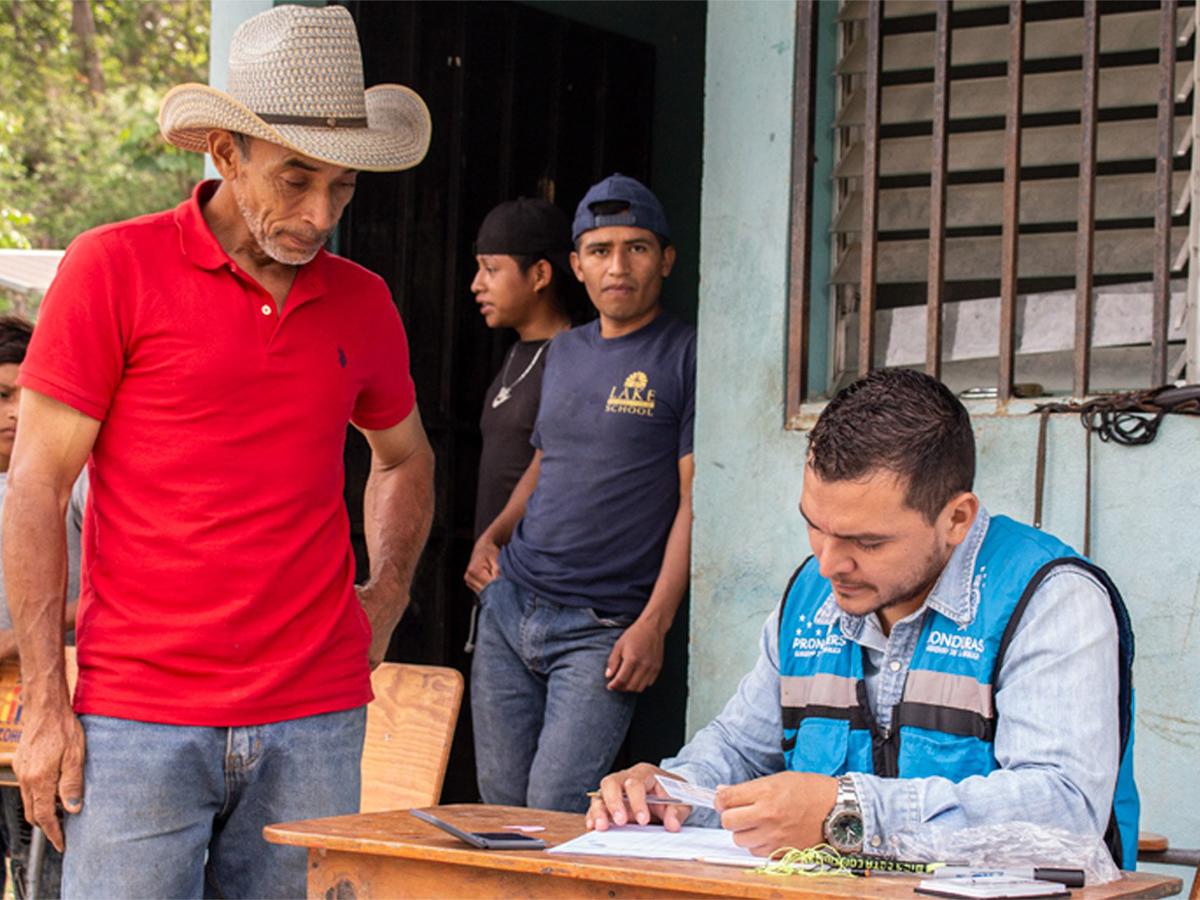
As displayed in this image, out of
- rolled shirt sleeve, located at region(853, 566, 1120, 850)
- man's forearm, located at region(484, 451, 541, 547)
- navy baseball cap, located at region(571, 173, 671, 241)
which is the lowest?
rolled shirt sleeve, located at region(853, 566, 1120, 850)

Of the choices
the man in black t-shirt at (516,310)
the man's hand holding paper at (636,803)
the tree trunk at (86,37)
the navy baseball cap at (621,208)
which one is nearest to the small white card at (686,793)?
the man's hand holding paper at (636,803)

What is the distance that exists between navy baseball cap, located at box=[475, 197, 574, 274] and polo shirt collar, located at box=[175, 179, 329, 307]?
6.88 feet

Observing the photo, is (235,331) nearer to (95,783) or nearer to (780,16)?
(95,783)

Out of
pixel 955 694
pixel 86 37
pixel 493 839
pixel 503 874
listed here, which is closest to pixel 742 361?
pixel 955 694

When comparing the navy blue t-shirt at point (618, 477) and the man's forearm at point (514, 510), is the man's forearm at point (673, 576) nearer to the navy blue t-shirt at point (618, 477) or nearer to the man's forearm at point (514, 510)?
the navy blue t-shirt at point (618, 477)

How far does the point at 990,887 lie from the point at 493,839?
727 mm

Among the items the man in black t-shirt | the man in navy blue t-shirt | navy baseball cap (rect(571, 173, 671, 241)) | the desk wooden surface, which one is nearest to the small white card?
the desk wooden surface

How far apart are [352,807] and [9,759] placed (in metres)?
1.02

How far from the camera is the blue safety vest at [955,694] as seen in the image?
2.61 metres

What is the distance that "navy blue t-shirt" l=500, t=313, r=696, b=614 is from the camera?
4691 millimetres

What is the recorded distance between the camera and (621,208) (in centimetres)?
482

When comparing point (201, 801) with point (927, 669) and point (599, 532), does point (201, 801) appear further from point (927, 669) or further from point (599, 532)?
point (599, 532)

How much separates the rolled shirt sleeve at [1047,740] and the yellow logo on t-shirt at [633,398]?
220cm

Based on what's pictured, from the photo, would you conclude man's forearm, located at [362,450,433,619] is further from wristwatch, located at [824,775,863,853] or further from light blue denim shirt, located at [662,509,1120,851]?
wristwatch, located at [824,775,863,853]
